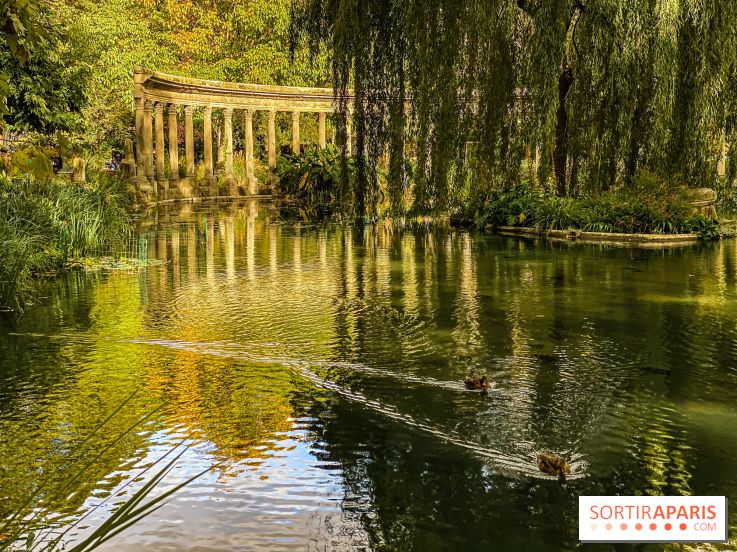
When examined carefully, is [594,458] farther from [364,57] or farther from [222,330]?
[364,57]

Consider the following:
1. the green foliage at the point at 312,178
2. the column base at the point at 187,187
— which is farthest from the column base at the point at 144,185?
the green foliage at the point at 312,178

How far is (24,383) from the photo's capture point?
28.7 feet

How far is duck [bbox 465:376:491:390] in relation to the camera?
8414 millimetres

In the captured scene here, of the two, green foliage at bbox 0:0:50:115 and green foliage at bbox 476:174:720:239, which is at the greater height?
green foliage at bbox 0:0:50:115

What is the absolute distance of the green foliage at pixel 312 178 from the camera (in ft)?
129

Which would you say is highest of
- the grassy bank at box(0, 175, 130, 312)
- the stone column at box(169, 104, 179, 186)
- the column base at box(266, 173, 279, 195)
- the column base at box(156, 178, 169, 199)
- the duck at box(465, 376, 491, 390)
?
the stone column at box(169, 104, 179, 186)

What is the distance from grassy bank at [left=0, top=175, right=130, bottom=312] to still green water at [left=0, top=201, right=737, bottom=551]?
60cm

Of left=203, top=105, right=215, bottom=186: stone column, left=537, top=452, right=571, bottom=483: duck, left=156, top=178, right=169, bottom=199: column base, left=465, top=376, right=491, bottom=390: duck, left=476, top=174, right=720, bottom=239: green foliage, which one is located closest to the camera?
left=537, top=452, right=571, bottom=483: duck

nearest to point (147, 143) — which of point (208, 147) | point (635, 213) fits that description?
point (208, 147)

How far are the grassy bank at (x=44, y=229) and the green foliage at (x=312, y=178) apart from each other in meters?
16.4

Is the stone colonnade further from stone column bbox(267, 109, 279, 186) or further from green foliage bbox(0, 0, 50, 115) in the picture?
green foliage bbox(0, 0, 50, 115)

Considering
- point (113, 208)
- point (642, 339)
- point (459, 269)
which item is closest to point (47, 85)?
point (113, 208)

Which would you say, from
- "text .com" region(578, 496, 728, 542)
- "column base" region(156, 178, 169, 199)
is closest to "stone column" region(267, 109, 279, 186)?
"column base" region(156, 178, 169, 199)

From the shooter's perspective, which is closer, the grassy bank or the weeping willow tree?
the weeping willow tree
